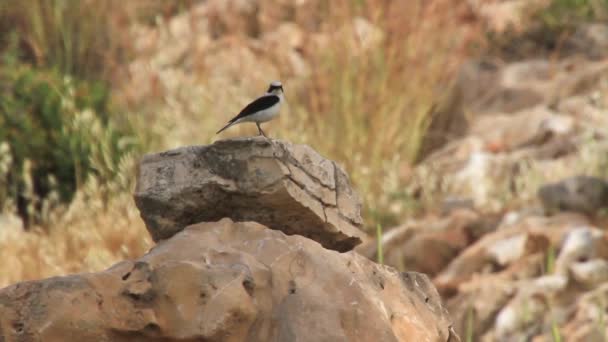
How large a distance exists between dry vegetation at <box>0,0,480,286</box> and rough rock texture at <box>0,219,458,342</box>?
10.3 feet

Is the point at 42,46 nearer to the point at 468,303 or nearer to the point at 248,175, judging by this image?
the point at 468,303

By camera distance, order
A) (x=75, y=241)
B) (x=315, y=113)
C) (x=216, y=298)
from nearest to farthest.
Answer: (x=216, y=298) → (x=75, y=241) → (x=315, y=113)

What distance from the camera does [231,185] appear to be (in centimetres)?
349

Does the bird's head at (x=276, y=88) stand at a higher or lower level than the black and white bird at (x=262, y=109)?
higher

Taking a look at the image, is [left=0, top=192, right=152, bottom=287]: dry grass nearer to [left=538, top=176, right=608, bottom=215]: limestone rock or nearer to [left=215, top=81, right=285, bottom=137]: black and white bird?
[left=538, top=176, right=608, bottom=215]: limestone rock

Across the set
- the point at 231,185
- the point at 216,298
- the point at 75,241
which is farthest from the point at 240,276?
the point at 75,241

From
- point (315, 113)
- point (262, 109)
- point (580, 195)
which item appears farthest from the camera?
point (315, 113)

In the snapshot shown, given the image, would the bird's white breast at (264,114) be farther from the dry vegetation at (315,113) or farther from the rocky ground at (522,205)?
the dry vegetation at (315,113)

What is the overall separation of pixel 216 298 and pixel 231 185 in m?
0.54

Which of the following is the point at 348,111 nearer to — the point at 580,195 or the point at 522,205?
the point at 522,205

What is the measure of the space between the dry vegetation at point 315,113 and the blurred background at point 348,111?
2 centimetres

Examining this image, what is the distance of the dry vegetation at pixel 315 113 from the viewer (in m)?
7.50

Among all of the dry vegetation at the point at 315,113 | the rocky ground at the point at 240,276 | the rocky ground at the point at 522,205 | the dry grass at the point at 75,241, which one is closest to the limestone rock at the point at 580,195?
the rocky ground at the point at 522,205

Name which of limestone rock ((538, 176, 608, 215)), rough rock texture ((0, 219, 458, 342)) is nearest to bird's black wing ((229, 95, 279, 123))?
rough rock texture ((0, 219, 458, 342))
